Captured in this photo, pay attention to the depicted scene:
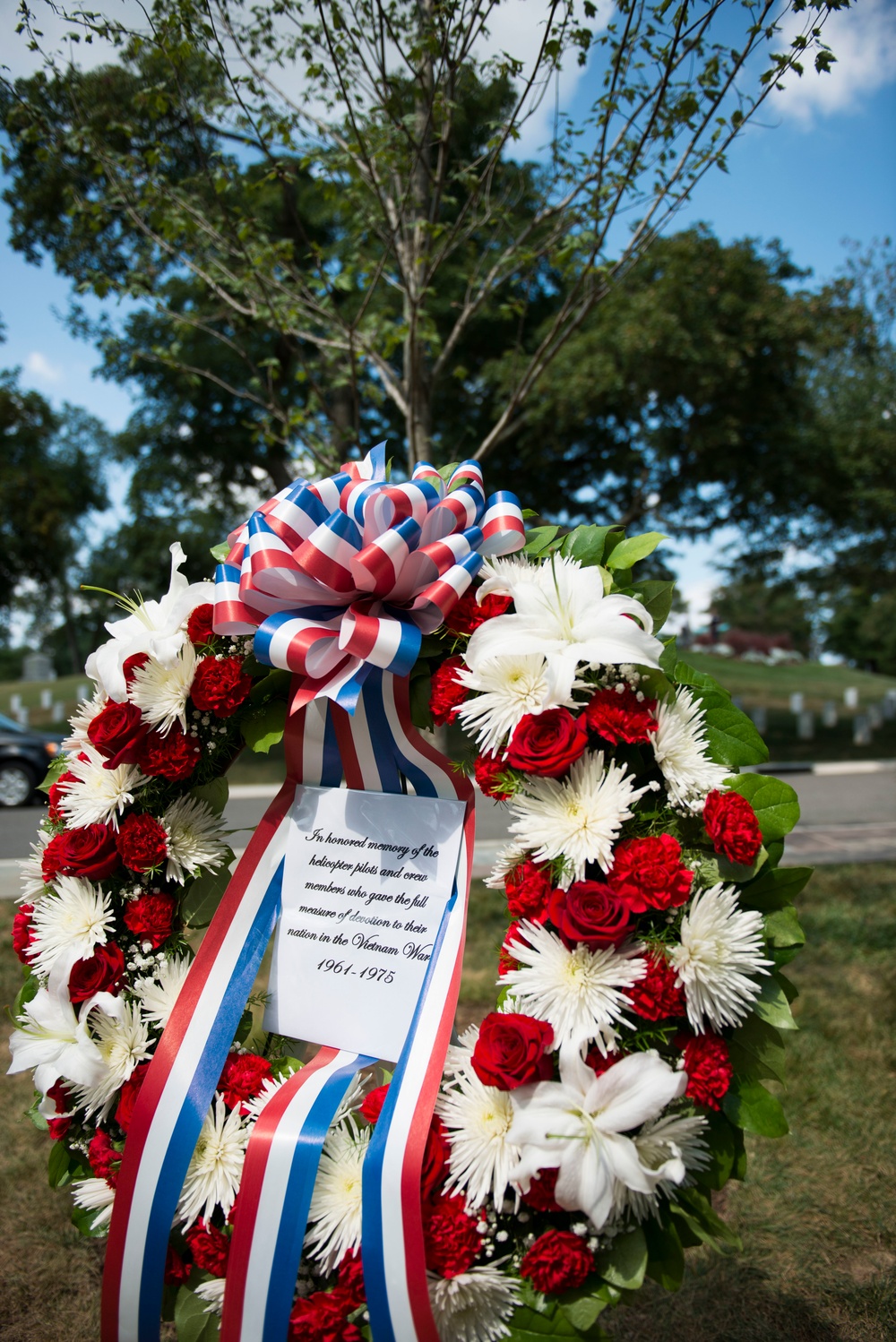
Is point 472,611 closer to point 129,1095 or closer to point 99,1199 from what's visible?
point 129,1095

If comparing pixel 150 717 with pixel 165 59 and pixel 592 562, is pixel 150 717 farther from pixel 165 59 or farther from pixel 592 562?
pixel 165 59

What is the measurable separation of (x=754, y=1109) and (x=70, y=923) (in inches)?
56.1

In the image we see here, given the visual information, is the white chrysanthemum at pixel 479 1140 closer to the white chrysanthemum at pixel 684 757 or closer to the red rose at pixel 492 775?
the red rose at pixel 492 775

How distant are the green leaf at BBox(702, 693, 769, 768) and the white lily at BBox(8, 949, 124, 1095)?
1.34m

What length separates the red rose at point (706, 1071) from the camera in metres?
1.40

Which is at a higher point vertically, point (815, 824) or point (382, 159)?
point (382, 159)

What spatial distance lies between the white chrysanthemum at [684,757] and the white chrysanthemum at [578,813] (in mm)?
74

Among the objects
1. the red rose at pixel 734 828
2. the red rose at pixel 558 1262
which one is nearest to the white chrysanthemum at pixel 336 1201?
the red rose at pixel 558 1262

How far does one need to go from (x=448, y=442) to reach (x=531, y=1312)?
37.6ft

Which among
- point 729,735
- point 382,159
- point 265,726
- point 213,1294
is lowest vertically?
point 213,1294

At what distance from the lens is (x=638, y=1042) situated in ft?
4.66

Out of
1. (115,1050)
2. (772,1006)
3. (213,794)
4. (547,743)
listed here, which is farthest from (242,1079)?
(772,1006)

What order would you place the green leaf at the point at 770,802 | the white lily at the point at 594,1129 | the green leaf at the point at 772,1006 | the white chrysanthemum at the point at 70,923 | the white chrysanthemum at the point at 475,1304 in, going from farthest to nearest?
the white chrysanthemum at the point at 70,923 → the green leaf at the point at 770,802 → the green leaf at the point at 772,1006 → the white chrysanthemum at the point at 475,1304 → the white lily at the point at 594,1129

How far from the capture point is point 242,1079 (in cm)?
172
